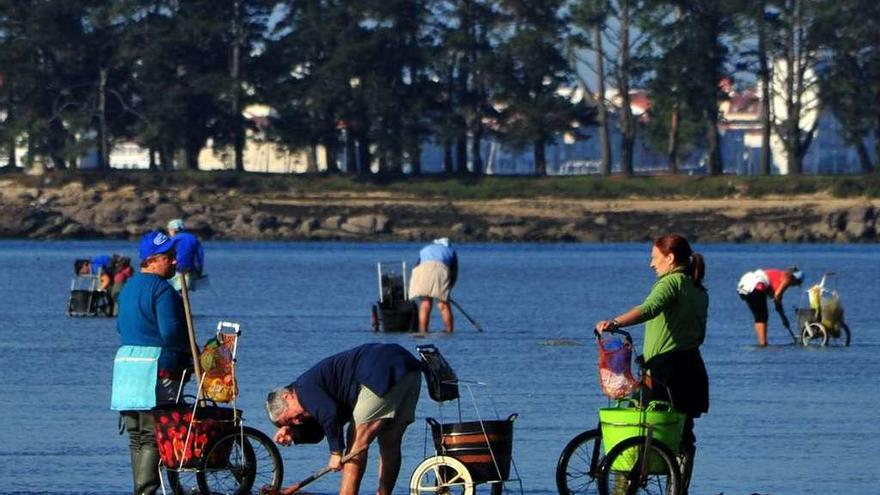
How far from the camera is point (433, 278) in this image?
26141 millimetres

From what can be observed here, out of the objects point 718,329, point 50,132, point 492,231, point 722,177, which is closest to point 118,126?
point 50,132

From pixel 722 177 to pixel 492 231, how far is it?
11.1 meters

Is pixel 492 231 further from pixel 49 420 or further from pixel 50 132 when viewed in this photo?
pixel 49 420

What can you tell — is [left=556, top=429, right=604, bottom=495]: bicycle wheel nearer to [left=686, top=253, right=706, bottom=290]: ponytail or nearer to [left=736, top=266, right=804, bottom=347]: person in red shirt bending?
[left=686, top=253, right=706, bottom=290]: ponytail

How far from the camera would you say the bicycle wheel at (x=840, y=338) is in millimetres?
25578

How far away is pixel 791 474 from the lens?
1341 centimetres

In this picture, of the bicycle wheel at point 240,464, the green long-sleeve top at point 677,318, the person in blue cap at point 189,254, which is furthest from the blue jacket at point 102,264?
the green long-sleeve top at point 677,318

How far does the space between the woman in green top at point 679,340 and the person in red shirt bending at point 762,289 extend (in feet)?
42.8

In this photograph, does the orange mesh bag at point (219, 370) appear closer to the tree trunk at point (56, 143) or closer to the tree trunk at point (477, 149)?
the tree trunk at point (56, 143)

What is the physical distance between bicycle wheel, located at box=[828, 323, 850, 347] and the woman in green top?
14323mm

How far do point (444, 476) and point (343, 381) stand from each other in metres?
0.94

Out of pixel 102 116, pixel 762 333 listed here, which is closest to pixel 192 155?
pixel 102 116

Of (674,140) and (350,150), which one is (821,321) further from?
(674,140)

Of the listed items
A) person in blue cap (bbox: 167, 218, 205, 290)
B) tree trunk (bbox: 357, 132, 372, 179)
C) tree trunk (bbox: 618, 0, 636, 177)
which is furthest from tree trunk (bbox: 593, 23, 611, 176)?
person in blue cap (bbox: 167, 218, 205, 290)
